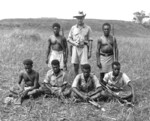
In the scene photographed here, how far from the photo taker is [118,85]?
476 cm

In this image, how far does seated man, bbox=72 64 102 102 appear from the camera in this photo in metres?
4.50

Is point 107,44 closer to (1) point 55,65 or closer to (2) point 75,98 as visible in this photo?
(1) point 55,65

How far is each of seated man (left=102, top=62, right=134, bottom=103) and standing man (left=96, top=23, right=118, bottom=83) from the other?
529mm

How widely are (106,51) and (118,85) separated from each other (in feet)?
2.81

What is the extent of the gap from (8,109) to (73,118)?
48.2 inches

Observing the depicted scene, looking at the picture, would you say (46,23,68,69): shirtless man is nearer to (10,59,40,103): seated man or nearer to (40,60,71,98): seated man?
(40,60,71,98): seated man

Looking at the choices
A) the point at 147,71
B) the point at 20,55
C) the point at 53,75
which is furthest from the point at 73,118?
the point at 20,55

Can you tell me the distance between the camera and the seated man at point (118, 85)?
4492 mm

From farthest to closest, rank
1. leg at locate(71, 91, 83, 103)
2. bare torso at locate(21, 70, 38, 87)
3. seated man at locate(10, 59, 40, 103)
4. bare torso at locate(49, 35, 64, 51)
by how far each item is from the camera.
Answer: bare torso at locate(49, 35, 64, 51) < bare torso at locate(21, 70, 38, 87) < seated man at locate(10, 59, 40, 103) < leg at locate(71, 91, 83, 103)

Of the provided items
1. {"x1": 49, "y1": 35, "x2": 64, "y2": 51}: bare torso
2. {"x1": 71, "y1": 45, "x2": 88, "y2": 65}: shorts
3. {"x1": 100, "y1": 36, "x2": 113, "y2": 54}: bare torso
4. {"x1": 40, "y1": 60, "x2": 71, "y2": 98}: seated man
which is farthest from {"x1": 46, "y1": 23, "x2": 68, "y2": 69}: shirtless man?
{"x1": 100, "y1": 36, "x2": 113, "y2": 54}: bare torso

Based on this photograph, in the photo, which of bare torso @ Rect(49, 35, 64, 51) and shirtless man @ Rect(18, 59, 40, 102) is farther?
bare torso @ Rect(49, 35, 64, 51)

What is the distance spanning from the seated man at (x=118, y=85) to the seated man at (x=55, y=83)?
84 cm

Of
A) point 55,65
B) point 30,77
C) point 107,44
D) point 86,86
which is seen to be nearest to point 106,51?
point 107,44

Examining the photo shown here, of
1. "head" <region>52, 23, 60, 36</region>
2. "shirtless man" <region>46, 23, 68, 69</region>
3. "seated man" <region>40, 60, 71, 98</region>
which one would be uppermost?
"head" <region>52, 23, 60, 36</region>
